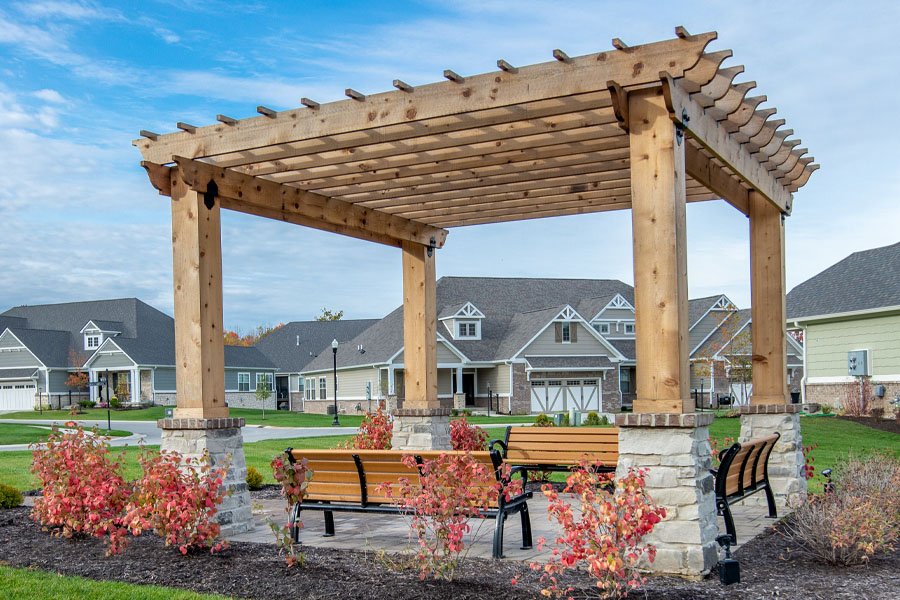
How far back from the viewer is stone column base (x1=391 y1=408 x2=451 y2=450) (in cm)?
1085

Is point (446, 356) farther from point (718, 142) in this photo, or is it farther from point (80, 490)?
point (718, 142)

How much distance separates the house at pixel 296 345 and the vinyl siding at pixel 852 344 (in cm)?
3069

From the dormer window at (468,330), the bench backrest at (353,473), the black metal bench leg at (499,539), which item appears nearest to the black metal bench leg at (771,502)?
the black metal bench leg at (499,539)

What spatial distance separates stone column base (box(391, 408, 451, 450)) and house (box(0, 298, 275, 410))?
1403 inches

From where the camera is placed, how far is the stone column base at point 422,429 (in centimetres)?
1085

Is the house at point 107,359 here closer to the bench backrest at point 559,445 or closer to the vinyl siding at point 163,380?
the vinyl siding at point 163,380

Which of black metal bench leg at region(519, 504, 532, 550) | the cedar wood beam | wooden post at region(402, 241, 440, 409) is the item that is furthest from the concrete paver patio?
the cedar wood beam

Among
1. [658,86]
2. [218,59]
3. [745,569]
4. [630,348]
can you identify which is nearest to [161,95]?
[218,59]

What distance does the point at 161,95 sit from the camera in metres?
12.1

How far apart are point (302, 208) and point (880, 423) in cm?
1760

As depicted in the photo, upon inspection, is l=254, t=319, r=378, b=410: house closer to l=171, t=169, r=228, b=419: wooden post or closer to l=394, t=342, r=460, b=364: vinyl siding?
l=394, t=342, r=460, b=364: vinyl siding

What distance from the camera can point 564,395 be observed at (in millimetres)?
36250

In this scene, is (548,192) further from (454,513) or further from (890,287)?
(890,287)

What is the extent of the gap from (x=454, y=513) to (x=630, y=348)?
118ft
